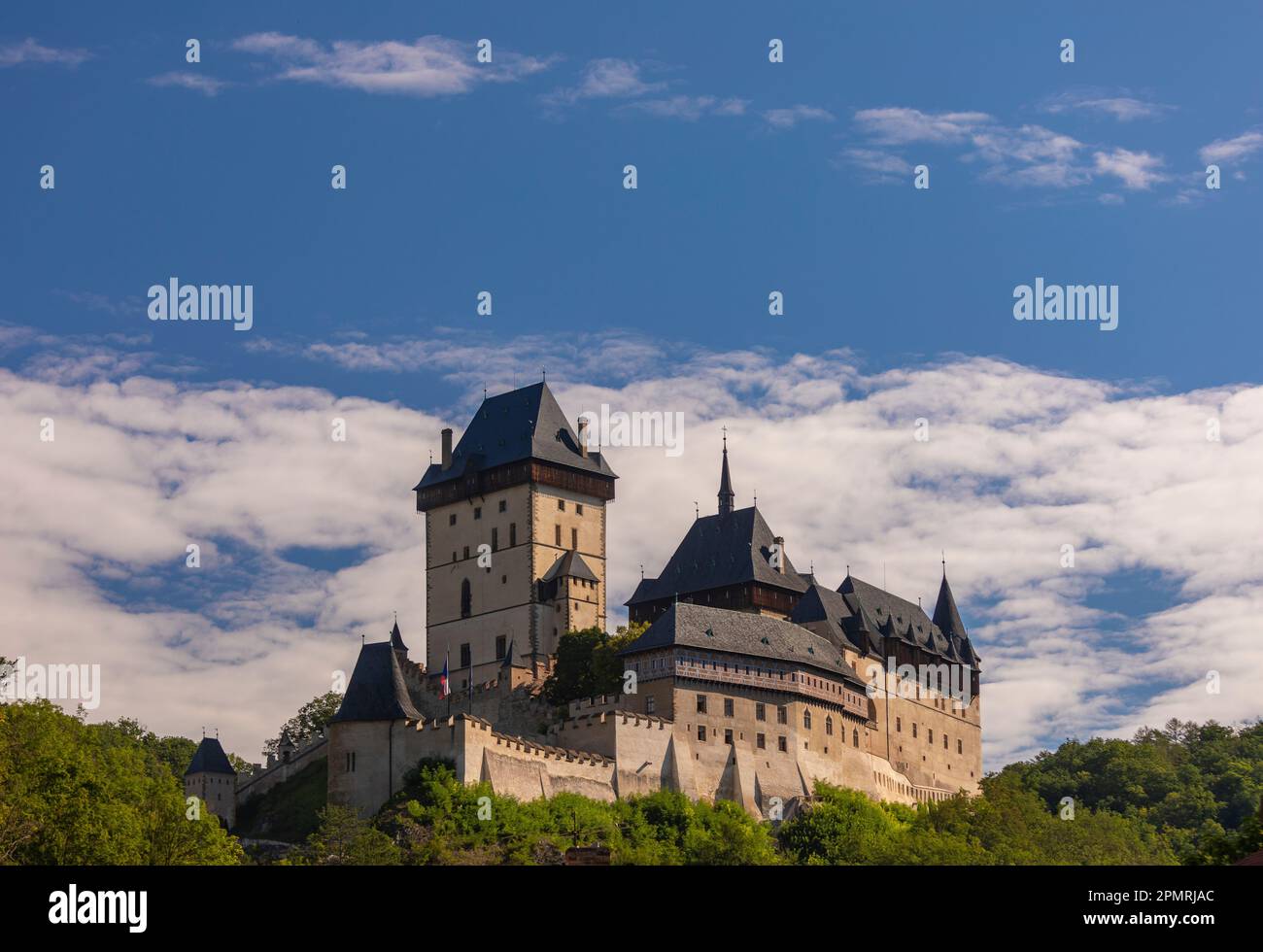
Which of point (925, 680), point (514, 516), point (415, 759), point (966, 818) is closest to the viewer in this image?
point (415, 759)

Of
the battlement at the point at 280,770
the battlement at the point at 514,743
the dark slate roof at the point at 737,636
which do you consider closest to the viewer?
the battlement at the point at 514,743

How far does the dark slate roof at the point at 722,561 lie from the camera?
103 meters

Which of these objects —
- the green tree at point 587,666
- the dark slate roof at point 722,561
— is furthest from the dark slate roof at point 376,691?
the dark slate roof at point 722,561

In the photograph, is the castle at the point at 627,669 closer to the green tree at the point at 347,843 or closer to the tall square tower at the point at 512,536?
the tall square tower at the point at 512,536

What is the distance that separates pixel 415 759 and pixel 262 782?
13426mm

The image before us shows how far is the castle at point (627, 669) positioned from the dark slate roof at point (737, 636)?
0.10m

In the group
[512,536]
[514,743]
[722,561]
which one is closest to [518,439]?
[512,536]

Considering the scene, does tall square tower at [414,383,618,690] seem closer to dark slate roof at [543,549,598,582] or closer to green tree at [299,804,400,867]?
dark slate roof at [543,549,598,582]

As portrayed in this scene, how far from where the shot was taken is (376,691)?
269ft

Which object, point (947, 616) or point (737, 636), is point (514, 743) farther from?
point (947, 616)

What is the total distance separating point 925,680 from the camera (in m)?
110

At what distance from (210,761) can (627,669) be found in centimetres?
1857
